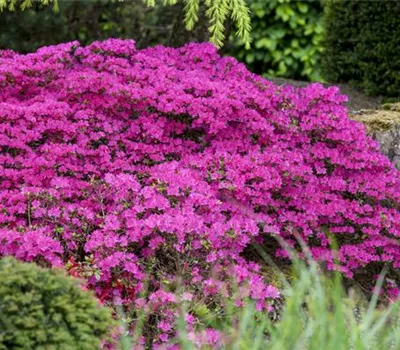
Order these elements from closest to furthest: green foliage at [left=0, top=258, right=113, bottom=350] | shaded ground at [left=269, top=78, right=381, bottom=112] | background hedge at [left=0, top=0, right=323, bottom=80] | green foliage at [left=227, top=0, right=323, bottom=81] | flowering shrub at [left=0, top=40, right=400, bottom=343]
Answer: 1. green foliage at [left=0, top=258, right=113, bottom=350]
2. flowering shrub at [left=0, top=40, right=400, bottom=343]
3. shaded ground at [left=269, top=78, right=381, bottom=112]
4. background hedge at [left=0, top=0, right=323, bottom=80]
5. green foliage at [left=227, top=0, right=323, bottom=81]

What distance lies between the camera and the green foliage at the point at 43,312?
8.24ft

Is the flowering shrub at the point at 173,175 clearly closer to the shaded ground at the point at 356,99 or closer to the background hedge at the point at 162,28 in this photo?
the shaded ground at the point at 356,99

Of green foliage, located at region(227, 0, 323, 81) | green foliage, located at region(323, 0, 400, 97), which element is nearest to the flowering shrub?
green foliage, located at region(323, 0, 400, 97)

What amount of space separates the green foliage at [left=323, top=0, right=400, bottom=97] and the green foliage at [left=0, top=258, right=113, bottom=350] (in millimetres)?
4843

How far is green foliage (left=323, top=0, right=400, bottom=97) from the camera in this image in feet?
22.4

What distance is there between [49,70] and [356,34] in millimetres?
3220

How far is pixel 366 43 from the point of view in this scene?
6957 millimetres

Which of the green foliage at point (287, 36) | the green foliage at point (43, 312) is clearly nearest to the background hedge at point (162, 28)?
the green foliage at point (287, 36)

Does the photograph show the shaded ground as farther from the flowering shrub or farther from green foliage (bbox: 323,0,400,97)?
the flowering shrub

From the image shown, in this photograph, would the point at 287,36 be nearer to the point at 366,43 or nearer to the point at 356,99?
the point at 366,43

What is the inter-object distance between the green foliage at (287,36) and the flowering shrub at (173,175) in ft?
14.0

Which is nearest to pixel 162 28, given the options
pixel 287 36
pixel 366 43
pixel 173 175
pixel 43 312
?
pixel 287 36

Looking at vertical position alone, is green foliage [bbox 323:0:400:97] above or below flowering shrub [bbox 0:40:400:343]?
above

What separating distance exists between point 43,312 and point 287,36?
7619 millimetres
